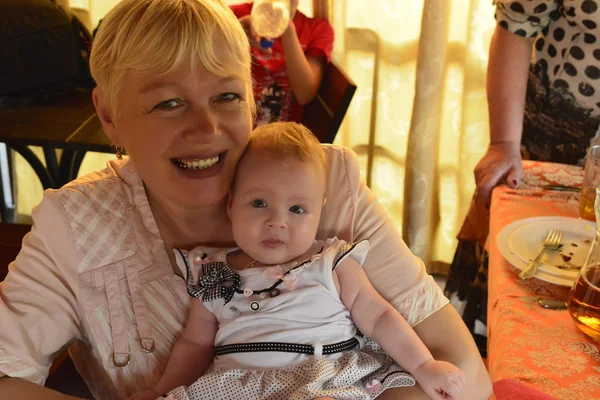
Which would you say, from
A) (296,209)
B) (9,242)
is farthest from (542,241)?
(9,242)

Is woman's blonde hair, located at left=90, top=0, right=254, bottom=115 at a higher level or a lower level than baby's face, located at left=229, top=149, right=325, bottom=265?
higher

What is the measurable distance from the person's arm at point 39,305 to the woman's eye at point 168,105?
0.82 ft

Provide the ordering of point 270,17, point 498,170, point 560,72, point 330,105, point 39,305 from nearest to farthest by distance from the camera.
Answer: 1. point 39,305
2. point 498,170
3. point 560,72
4. point 330,105
5. point 270,17

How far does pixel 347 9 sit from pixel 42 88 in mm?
1330

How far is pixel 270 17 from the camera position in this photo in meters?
2.40

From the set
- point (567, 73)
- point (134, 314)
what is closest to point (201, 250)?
point (134, 314)

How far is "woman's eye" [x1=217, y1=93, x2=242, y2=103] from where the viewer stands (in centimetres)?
118

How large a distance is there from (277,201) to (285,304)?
0.61ft

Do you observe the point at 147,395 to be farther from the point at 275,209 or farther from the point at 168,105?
the point at 168,105

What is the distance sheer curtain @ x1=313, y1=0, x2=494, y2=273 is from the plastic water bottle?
27 cm

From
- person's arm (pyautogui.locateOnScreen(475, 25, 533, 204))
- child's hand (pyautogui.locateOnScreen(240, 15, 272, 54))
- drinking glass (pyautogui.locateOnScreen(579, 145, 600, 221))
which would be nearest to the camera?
drinking glass (pyautogui.locateOnScreen(579, 145, 600, 221))

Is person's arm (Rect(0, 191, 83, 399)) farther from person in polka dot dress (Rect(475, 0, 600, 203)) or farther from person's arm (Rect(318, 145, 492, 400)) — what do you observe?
person in polka dot dress (Rect(475, 0, 600, 203))

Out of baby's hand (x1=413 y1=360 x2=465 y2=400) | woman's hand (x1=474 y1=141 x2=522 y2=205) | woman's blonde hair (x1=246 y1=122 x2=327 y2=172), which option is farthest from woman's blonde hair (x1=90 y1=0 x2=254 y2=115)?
woman's hand (x1=474 y1=141 x2=522 y2=205)

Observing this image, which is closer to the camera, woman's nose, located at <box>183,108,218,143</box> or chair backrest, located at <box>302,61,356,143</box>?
woman's nose, located at <box>183,108,218,143</box>
